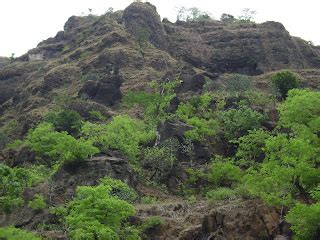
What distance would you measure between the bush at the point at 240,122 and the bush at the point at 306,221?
3213 cm

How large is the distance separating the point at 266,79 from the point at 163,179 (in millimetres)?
50239

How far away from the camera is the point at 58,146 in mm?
53906

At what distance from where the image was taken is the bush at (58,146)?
172 feet

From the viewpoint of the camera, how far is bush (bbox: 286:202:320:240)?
29859 millimetres

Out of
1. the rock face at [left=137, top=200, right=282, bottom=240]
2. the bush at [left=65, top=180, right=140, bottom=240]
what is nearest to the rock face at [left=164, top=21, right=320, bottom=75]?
the rock face at [left=137, top=200, right=282, bottom=240]

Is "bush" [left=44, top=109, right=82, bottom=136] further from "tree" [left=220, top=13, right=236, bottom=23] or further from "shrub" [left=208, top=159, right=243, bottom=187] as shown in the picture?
"tree" [left=220, top=13, right=236, bottom=23]

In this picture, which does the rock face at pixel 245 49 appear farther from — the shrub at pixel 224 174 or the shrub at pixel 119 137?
the shrub at pixel 224 174

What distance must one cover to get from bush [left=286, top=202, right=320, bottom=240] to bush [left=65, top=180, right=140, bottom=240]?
11.5 m

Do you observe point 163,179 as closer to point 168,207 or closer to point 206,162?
point 206,162

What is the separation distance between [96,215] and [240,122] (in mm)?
34481

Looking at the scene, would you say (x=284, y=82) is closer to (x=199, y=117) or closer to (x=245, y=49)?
(x=199, y=117)

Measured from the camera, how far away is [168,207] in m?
48.1

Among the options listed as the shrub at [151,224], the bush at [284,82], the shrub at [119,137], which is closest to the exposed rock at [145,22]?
the bush at [284,82]

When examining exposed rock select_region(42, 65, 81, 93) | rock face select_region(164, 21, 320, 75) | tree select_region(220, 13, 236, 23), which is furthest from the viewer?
tree select_region(220, 13, 236, 23)
